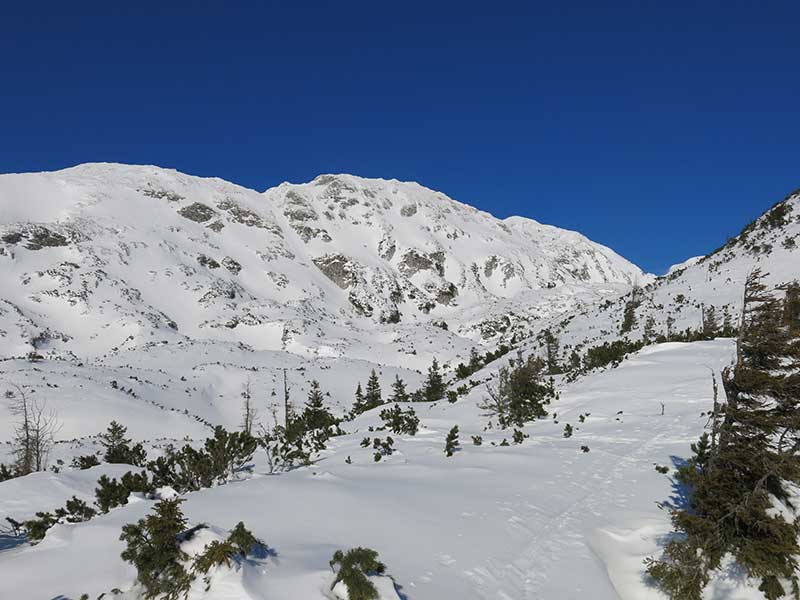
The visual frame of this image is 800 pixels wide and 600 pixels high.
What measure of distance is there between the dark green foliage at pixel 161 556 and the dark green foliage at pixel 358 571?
2125mm

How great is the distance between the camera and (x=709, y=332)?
3609cm

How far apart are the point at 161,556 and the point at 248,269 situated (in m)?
126

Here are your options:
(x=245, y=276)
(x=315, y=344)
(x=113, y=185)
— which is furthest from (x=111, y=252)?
(x=315, y=344)

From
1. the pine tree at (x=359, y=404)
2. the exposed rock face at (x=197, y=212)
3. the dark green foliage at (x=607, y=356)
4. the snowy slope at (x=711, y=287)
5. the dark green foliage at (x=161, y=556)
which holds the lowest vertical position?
the pine tree at (x=359, y=404)

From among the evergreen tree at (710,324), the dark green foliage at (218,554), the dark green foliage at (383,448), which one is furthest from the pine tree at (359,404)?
the dark green foliage at (218,554)

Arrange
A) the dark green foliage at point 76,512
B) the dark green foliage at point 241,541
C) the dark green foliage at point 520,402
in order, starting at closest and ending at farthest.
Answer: the dark green foliage at point 241,541, the dark green foliage at point 76,512, the dark green foliage at point 520,402

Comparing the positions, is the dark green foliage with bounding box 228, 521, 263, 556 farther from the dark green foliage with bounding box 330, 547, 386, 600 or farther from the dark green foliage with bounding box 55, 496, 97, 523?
the dark green foliage with bounding box 55, 496, 97, 523

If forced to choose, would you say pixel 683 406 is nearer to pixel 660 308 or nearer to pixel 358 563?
pixel 358 563

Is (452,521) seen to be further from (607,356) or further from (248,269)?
(248,269)

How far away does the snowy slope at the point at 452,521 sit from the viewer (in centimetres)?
764

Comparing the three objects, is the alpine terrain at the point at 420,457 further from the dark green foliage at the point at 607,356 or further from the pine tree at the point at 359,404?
the pine tree at the point at 359,404

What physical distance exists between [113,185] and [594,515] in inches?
6335

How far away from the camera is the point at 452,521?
1066cm

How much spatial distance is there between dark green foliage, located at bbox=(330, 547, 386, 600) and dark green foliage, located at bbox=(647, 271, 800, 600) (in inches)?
190
